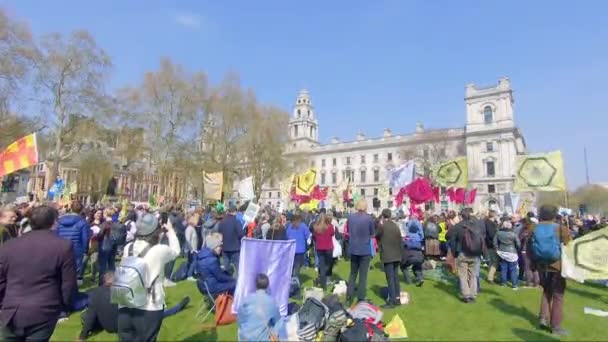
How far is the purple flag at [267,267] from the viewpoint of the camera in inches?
219

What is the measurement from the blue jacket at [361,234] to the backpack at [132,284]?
4152 mm

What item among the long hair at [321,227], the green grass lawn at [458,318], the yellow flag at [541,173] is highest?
the yellow flag at [541,173]

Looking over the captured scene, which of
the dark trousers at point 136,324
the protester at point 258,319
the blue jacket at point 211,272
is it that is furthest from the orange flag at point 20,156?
the protester at point 258,319

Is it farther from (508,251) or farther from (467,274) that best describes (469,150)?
(467,274)

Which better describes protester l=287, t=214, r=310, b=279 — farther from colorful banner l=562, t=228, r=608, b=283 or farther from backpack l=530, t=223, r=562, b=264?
colorful banner l=562, t=228, r=608, b=283

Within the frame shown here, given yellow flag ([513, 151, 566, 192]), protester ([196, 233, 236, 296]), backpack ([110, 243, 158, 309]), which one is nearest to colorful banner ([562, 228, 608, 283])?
yellow flag ([513, 151, 566, 192])

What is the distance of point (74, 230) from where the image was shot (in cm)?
684

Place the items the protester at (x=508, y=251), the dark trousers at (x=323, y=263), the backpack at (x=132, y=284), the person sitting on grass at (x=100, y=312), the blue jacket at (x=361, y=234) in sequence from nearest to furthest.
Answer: the backpack at (x=132, y=284) < the person sitting on grass at (x=100, y=312) < the blue jacket at (x=361, y=234) < the dark trousers at (x=323, y=263) < the protester at (x=508, y=251)

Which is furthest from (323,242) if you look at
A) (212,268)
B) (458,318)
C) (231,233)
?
(458,318)

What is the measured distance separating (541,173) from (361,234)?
5.75m

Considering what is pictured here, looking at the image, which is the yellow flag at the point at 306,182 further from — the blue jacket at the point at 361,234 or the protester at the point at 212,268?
the protester at the point at 212,268

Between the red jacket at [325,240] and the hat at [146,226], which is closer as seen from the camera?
the hat at [146,226]

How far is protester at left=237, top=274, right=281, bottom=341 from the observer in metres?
4.16

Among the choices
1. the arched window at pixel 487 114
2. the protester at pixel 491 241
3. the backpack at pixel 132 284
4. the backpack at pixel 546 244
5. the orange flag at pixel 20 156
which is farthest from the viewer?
the arched window at pixel 487 114
